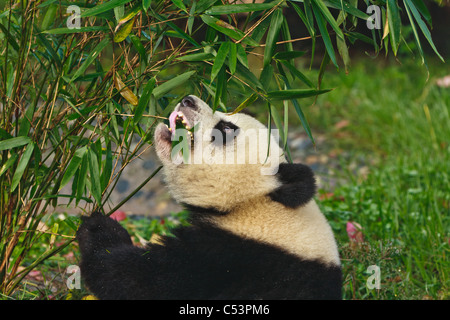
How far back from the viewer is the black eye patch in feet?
7.04

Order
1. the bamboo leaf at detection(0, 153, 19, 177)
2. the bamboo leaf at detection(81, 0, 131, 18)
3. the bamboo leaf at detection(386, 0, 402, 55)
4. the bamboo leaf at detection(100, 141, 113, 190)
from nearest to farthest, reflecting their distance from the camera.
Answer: the bamboo leaf at detection(81, 0, 131, 18) < the bamboo leaf at detection(386, 0, 402, 55) < the bamboo leaf at detection(0, 153, 19, 177) < the bamboo leaf at detection(100, 141, 113, 190)

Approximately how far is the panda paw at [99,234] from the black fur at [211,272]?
0.39ft

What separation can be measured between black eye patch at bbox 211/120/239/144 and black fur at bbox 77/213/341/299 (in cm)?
35

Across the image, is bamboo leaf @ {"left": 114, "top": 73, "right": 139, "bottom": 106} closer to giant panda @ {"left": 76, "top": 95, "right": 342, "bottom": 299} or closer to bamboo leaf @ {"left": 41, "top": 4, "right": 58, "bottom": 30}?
giant panda @ {"left": 76, "top": 95, "right": 342, "bottom": 299}

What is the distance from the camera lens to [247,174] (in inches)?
81.9

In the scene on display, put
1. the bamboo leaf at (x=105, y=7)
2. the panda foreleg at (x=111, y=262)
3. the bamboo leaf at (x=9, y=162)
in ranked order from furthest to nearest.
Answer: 1. the bamboo leaf at (x=9, y=162)
2. the panda foreleg at (x=111, y=262)
3. the bamboo leaf at (x=105, y=7)

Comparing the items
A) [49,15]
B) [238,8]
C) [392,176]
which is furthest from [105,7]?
[392,176]

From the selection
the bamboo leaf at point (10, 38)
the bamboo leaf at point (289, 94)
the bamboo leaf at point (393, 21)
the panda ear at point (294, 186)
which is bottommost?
the panda ear at point (294, 186)

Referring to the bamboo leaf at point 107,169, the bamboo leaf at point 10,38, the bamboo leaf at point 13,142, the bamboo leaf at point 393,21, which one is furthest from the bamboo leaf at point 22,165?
the bamboo leaf at point 393,21

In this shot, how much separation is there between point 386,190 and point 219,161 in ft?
6.43

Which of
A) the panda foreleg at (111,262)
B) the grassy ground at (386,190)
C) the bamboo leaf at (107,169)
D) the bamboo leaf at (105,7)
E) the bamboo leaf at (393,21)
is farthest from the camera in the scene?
the grassy ground at (386,190)

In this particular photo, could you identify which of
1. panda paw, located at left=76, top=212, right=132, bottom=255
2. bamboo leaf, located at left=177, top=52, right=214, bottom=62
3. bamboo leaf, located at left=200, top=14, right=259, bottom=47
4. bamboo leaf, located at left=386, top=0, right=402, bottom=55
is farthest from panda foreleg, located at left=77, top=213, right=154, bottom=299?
bamboo leaf, located at left=386, top=0, right=402, bottom=55

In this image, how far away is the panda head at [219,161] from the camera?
81.2 inches

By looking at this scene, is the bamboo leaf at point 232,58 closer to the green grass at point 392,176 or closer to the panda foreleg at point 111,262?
the panda foreleg at point 111,262
